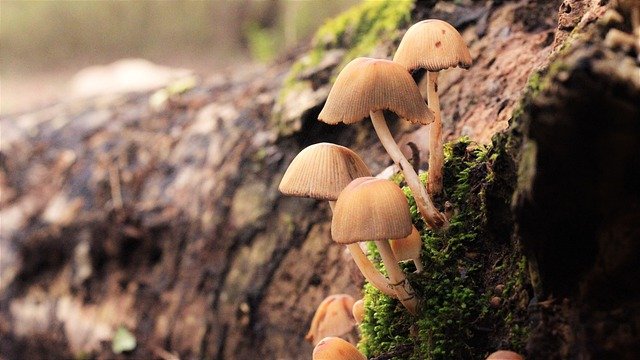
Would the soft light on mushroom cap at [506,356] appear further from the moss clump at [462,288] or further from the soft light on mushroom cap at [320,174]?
the soft light on mushroom cap at [320,174]

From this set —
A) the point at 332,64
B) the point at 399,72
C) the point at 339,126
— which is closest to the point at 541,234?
the point at 399,72

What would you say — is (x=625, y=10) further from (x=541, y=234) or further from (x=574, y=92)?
(x=541, y=234)

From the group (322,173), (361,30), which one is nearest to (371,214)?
(322,173)

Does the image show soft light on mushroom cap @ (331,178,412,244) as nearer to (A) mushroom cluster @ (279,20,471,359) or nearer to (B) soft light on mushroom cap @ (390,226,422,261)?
(A) mushroom cluster @ (279,20,471,359)

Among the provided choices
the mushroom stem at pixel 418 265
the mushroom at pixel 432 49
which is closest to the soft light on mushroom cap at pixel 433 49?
the mushroom at pixel 432 49

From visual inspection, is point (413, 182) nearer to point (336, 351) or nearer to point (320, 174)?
point (320, 174)
